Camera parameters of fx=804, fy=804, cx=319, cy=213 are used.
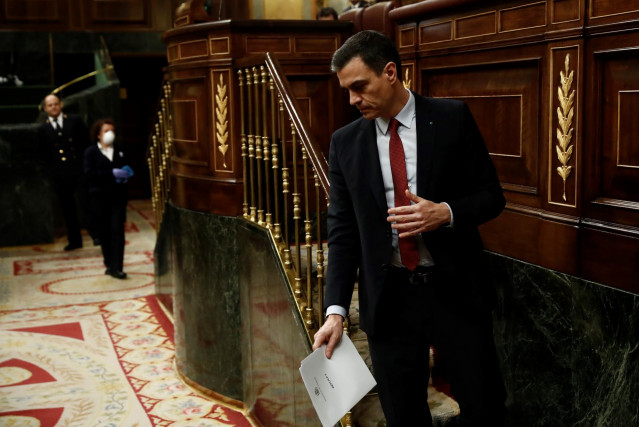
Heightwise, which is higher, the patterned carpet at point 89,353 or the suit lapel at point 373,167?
the suit lapel at point 373,167

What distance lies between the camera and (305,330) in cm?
359

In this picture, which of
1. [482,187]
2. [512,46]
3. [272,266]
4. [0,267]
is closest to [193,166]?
[272,266]

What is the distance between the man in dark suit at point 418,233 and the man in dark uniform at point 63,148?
23.9ft

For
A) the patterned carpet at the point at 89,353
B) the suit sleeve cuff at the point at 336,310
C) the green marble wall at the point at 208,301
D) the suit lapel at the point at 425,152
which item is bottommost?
the patterned carpet at the point at 89,353

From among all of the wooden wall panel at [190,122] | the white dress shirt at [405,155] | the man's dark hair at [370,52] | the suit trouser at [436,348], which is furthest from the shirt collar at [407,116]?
the wooden wall panel at [190,122]

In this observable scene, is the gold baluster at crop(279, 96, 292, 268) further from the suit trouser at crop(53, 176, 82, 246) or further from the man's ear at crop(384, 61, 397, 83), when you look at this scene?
the suit trouser at crop(53, 176, 82, 246)

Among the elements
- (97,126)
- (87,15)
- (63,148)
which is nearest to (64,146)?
(63,148)

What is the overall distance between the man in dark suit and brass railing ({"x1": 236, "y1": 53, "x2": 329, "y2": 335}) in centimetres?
89

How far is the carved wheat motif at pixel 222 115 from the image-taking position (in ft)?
15.2

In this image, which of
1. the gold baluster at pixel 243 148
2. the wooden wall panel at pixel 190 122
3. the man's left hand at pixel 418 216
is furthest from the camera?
the wooden wall panel at pixel 190 122

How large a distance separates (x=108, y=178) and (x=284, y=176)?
4163mm

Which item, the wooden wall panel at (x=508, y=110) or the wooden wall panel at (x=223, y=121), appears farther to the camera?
the wooden wall panel at (x=223, y=121)

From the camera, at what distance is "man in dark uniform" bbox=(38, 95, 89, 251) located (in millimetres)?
8969

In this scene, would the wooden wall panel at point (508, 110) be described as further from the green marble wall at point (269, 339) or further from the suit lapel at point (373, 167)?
the green marble wall at point (269, 339)
